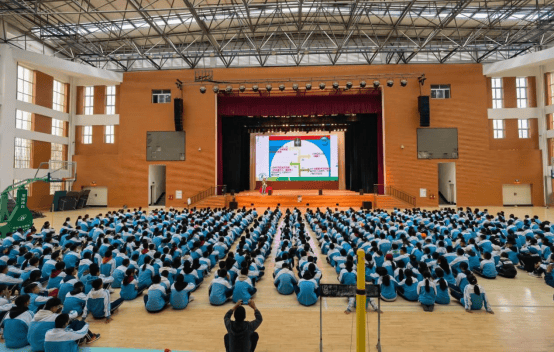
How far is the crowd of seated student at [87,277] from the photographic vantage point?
4738 millimetres

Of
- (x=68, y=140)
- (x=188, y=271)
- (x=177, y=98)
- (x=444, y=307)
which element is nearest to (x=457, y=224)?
(x=444, y=307)

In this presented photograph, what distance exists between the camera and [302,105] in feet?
82.3

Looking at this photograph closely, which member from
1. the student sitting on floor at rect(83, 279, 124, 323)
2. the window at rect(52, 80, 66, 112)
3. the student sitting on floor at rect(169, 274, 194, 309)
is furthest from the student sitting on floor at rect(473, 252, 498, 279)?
the window at rect(52, 80, 66, 112)

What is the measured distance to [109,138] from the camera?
26.8 meters

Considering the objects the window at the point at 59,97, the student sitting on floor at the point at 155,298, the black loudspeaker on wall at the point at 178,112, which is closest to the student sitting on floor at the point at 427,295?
the student sitting on floor at the point at 155,298

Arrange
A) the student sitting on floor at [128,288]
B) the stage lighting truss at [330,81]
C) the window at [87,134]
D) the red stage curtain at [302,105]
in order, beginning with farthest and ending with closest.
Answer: the window at [87,134] < the red stage curtain at [302,105] < the stage lighting truss at [330,81] < the student sitting on floor at [128,288]

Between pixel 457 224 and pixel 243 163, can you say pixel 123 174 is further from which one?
pixel 457 224

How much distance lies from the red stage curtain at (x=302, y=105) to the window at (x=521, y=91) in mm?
10515

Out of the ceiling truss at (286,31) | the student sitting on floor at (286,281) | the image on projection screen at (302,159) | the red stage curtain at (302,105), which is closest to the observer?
the student sitting on floor at (286,281)

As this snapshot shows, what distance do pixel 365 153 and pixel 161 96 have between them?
56.1ft

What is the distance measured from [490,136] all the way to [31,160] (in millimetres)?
33480

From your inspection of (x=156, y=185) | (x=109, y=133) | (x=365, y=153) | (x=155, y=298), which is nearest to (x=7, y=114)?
(x=109, y=133)

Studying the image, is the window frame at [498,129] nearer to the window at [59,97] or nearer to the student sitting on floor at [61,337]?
the student sitting on floor at [61,337]

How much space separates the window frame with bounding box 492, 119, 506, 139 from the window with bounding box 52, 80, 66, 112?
33.6 metres
